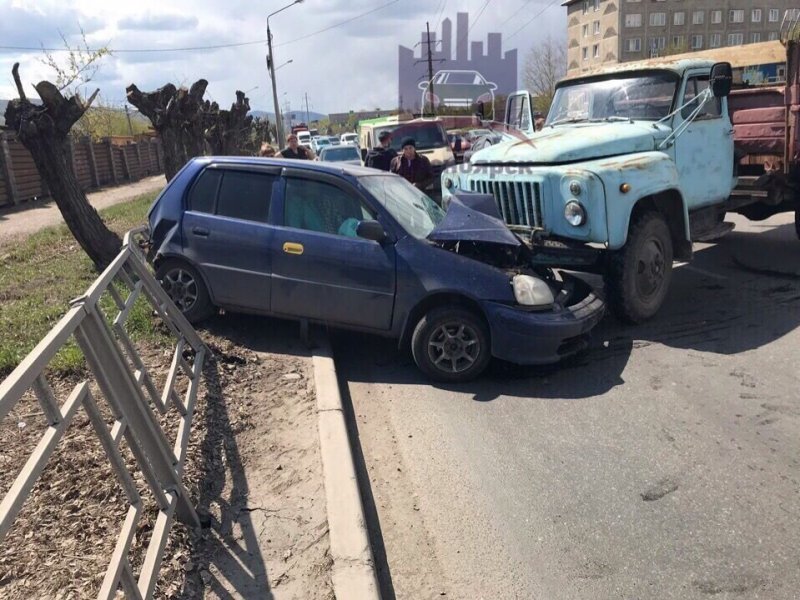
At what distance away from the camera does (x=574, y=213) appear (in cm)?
596

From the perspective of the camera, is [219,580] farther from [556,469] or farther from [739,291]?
[739,291]

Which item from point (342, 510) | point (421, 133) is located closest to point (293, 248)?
point (342, 510)

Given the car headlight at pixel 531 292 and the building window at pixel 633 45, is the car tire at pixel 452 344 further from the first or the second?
the building window at pixel 633 45

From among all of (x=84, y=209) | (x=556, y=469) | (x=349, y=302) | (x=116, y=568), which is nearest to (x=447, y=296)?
(x=349, y=302)

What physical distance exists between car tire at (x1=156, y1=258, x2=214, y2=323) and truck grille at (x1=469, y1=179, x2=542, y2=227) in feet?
9.53

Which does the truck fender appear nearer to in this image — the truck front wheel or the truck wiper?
the truck front wheel

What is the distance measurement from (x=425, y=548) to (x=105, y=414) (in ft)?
8.07

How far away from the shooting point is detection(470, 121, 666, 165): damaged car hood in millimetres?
6328

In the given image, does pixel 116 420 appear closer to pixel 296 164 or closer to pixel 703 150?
pixel 296 164

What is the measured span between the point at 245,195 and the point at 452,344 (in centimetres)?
238

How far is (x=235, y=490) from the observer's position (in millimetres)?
3742

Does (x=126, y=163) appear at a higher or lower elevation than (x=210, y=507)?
higher

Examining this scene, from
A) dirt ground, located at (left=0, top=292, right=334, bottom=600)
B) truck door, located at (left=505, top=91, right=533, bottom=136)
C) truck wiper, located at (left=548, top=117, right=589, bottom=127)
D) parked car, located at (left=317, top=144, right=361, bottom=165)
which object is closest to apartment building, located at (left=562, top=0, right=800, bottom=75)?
parked car, located at (left=317, top=144, right=361, bottom=165)

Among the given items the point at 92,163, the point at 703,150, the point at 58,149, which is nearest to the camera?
the point at 703,150
